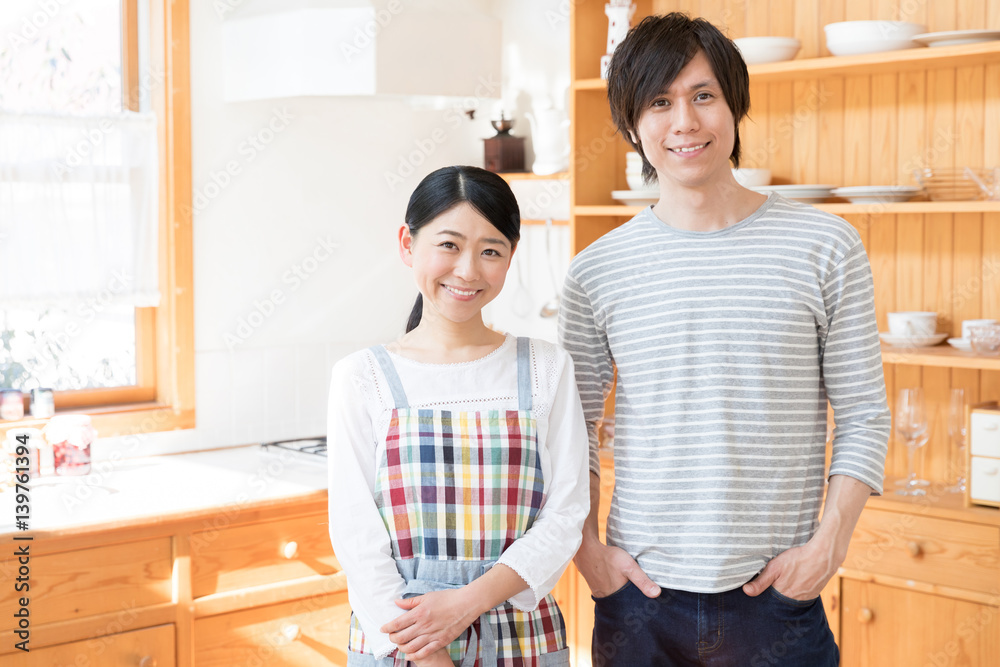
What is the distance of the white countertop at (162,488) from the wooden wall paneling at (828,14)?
1790mm

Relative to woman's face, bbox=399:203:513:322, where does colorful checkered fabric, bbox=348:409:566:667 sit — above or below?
below

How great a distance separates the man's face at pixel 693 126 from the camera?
4.91 ft

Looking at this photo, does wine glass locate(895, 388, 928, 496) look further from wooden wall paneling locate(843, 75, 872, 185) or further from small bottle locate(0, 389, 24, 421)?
small bottle locate(0, 389, 24, 421)

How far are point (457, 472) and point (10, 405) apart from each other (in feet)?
5.57

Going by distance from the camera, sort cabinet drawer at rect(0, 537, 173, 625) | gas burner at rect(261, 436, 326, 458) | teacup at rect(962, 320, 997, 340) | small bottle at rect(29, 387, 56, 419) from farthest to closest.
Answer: gas burner at rect(261, 436, 326, 458) → small bottle at rect(29, 387, 56, 419) → teacup at rect(962, 320, 997, 340) → cabinet drawer at rect(0, 537, 173, 625)

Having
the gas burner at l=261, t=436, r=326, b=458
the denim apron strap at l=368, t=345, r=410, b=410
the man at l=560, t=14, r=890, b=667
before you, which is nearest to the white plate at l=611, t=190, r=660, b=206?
the gas burner at l=261, t=436, r=326, b=458

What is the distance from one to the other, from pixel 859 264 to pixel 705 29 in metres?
0.41

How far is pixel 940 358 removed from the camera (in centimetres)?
243

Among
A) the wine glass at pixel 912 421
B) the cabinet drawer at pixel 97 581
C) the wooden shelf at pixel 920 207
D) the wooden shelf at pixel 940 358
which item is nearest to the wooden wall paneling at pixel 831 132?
the wooden shelf at pixel 920 207

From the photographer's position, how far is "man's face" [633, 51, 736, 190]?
1.50 meters

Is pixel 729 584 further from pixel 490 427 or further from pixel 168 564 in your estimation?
pixel 168 564

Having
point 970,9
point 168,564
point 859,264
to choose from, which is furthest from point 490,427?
point 970,9

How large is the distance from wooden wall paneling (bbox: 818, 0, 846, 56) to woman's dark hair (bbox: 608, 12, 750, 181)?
140cm

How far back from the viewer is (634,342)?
1.56m
